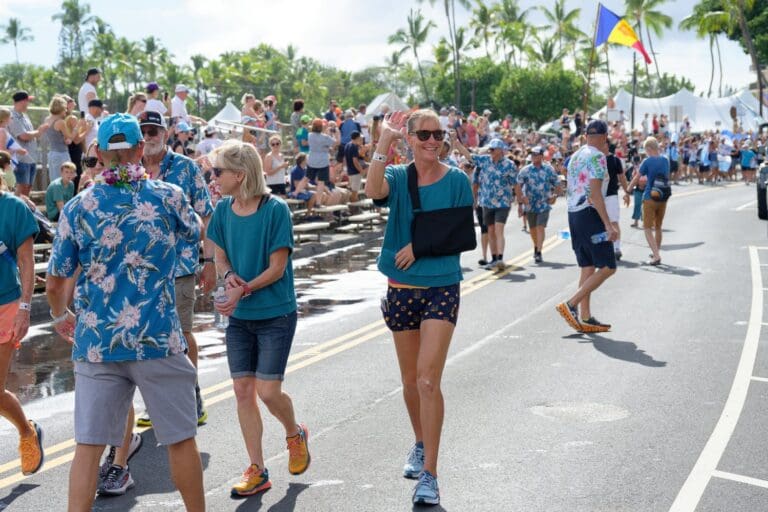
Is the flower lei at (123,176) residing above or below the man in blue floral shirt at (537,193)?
above

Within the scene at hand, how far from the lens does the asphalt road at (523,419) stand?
6098 mm

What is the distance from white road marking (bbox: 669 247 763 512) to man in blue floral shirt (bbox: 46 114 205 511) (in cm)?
270

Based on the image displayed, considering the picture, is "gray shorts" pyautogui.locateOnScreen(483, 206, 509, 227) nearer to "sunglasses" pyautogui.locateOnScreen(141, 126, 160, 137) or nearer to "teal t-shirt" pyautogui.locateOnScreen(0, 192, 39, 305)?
"sunglasses" pyautogui.locateOnScreen(141, 126, 160, 137)

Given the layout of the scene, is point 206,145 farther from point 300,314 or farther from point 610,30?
point 610,30

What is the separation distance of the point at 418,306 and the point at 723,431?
2.59 metres

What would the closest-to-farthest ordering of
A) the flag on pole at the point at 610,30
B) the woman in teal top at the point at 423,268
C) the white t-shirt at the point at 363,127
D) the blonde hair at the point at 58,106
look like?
the woman in teal top at the point at 423,268
the blonde hair at the point at 58,106
the white t-shirt at the point at 363,127
the flag on pole at the point at 610,30

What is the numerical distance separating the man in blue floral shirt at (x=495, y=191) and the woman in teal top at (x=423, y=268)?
1137 cm

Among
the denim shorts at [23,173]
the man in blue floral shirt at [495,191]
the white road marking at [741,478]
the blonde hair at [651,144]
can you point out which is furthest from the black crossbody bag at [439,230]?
the blonde hair at [651,144]

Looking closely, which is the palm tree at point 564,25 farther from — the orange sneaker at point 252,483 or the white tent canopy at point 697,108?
the orange sneaker at point 252,483

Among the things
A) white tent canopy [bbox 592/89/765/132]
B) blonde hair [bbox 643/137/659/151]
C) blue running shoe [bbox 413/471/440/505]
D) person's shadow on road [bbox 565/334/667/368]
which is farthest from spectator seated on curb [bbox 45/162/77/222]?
white tent canopy [bbox 592/89/765/132]

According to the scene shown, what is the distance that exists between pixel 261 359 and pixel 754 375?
4.97 metres

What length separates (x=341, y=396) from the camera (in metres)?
8.64

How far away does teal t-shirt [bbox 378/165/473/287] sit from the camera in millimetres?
6043

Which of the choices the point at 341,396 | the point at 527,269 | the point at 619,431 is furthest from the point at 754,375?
the point at 527,269
